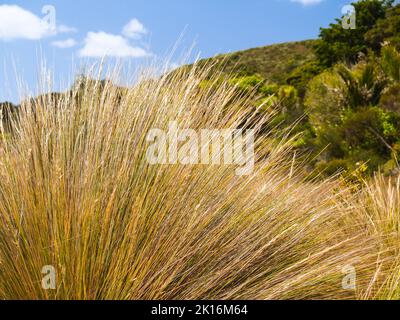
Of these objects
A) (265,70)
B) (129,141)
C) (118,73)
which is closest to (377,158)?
(118,73)

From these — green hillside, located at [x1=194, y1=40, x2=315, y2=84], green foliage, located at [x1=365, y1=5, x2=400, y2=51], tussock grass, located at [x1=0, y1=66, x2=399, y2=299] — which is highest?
green hillside, located at [x1=194, y1=40, x2=315, y2=84]

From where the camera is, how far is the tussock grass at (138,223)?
2234mm

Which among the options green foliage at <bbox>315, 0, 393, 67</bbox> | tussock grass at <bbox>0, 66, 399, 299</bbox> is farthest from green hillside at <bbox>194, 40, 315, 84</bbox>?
tussock grass at <bbox>0, 66, 399, 299</bbox>

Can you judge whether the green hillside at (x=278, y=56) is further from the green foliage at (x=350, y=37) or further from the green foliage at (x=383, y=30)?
the green foliage at (x=383, y=30)

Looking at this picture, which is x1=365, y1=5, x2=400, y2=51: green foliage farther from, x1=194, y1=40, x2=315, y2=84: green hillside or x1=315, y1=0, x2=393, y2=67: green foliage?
x1=194, y1=40, x2=315, y2=84: green hillside

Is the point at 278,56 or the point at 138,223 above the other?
the point at 278,56

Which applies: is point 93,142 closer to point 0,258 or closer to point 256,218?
point 0,258

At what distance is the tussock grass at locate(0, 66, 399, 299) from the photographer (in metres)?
2.23

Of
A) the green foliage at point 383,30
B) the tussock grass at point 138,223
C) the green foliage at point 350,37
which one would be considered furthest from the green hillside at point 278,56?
the tussock grass at point 138,223

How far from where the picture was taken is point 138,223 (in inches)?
91.0

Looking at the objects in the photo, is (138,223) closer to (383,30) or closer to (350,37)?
(383,30)

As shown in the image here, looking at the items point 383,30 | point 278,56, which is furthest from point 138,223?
point 278,56

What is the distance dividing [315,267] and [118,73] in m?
1.67

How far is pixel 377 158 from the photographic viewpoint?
27.8 feet
